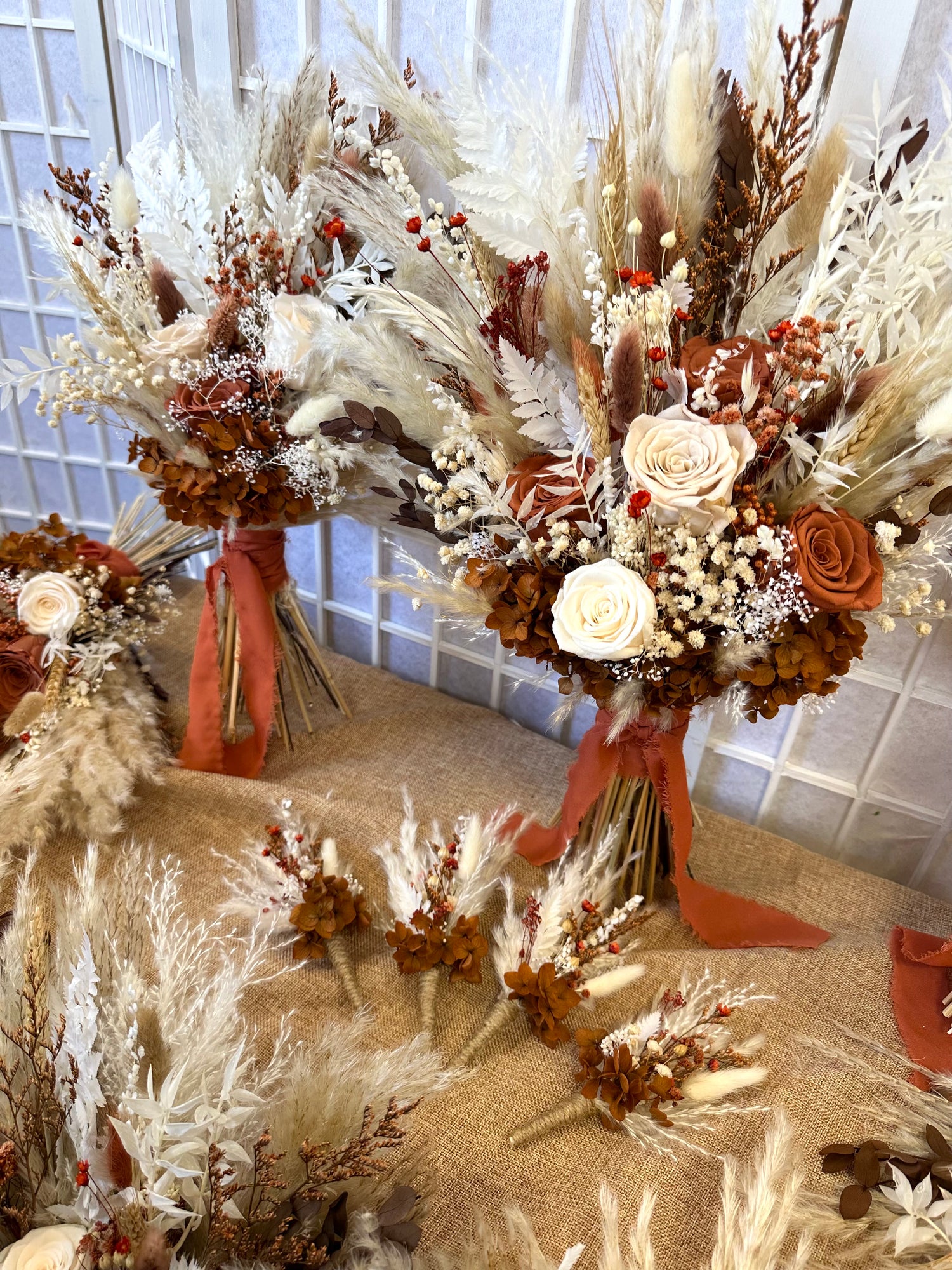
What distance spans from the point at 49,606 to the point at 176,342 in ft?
1.72

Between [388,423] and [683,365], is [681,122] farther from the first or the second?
[388,423]

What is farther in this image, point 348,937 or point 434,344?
point 348,937

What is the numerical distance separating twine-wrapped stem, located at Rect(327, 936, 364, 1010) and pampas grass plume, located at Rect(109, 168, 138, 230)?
0.98 meters

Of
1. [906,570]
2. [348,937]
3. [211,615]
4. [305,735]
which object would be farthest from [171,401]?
[906,570]

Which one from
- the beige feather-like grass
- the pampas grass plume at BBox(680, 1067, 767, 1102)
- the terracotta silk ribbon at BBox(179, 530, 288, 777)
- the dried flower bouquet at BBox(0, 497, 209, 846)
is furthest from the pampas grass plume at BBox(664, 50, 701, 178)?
the dried flower bouquet at BBox(0, 497, 209, 846)

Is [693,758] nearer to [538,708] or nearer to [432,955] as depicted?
[538,708]

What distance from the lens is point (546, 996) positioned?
1.02 m

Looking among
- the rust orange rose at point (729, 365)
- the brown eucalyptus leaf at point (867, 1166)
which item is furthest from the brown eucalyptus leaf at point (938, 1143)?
the rust orange rose at point (729, 365)

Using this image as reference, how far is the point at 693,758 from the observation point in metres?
1.42

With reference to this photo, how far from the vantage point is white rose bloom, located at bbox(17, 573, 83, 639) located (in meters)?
1.42

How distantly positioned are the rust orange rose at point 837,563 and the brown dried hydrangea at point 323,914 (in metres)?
0.68

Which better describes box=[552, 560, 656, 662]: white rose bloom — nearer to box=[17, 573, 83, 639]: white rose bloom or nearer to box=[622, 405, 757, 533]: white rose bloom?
box=[622, 405, 757, 533]: white rose bloom

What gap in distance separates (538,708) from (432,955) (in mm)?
590

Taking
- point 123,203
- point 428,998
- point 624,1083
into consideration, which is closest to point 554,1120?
point 624,1083
